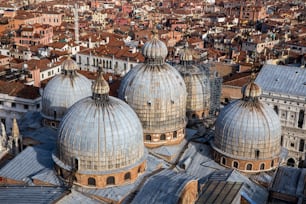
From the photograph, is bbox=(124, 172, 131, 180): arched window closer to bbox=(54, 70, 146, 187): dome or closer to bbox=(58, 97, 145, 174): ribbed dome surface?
bbox=(54, 70, 146, 187): dome

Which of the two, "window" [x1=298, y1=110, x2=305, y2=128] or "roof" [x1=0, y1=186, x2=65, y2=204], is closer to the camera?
"roof" [x1=0, y1=186, x2=65, y2=204]

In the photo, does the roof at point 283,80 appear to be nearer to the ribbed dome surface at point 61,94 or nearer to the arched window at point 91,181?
the ribbed dome surface at point 61,94

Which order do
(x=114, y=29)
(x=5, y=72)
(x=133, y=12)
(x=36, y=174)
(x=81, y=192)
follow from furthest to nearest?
(x=133, y=12), (x=114, y=29), (x=5, y=72), (x=36, y=174), (x=81, y=192)

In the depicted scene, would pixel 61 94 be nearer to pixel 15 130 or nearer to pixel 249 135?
pixel 15 130

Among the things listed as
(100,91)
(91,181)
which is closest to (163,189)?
(91,181)

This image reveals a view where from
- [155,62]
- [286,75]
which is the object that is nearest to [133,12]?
[286,75]

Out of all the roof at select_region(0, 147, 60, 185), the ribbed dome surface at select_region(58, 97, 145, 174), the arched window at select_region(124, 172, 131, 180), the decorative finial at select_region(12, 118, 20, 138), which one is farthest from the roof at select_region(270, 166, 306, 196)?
the decorative finial at select_region(12, 118, 20, 138)

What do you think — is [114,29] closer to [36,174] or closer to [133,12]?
[133,12]
